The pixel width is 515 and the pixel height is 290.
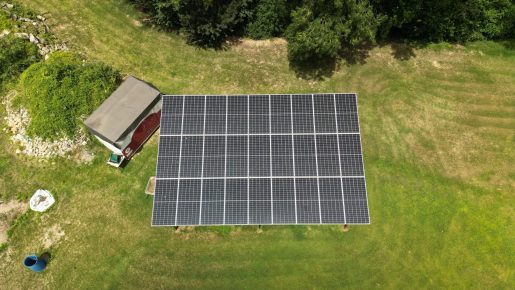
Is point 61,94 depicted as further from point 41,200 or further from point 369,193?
point 369,193

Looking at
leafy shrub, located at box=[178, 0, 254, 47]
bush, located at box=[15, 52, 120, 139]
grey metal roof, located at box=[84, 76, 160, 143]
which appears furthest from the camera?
leafy shrub, located at box=[178, 0, 254, 47]

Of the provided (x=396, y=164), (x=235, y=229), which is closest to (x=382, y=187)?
(x=396, y=164)

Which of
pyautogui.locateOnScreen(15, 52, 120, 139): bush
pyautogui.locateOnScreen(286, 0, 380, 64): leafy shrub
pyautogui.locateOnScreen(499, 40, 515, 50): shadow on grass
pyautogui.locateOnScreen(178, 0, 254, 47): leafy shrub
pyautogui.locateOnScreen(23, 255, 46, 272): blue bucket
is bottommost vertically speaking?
pyautogui.locateOnScreen(23, 255, 46, 272): blue bucket

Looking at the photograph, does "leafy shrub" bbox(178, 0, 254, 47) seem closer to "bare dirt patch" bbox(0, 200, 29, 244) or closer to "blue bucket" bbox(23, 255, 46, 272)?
"bare dirt patch" bbox(0, 200, 29, 244)

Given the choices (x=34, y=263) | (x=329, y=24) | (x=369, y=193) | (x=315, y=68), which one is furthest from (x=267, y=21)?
(x=34, y=263)

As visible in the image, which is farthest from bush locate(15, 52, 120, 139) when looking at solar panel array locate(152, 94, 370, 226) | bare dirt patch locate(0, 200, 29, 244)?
solar panel array locate(152, 94, 370, 226)

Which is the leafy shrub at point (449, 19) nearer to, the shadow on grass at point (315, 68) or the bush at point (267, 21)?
the shadow on grass at point (315, 68)
